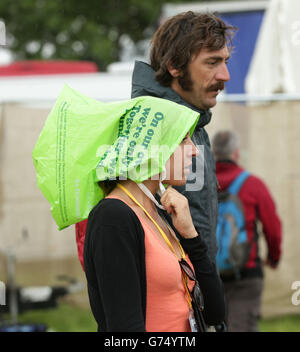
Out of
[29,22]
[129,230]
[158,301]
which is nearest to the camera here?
[129,230]

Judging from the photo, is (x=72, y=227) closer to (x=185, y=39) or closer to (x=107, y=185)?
(x=185, y=39)

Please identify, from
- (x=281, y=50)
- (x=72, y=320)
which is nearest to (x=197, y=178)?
(x=281, y=50)

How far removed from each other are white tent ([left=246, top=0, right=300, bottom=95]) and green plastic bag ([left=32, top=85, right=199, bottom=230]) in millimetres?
2926

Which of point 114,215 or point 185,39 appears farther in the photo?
point 185,39

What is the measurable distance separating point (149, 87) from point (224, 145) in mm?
2189

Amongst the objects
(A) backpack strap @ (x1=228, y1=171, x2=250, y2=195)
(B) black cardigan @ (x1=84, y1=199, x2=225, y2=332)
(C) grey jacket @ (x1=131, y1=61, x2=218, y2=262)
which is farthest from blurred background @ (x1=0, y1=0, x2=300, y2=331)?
(B) black cardigan @ (x1=84, y1=199, x2=225, y2=332)

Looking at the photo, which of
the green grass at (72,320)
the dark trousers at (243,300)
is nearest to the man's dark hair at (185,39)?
the dark trousers at (243,300)

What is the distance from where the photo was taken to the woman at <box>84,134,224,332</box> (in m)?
1.60

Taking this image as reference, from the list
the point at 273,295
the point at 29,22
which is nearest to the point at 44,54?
the point at 29,22

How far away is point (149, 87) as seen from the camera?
2293mm

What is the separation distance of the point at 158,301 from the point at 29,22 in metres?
17.6

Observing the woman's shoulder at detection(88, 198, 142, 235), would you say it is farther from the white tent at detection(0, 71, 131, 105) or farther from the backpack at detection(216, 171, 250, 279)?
the white tent at detection(0, 71, 131, 105)
